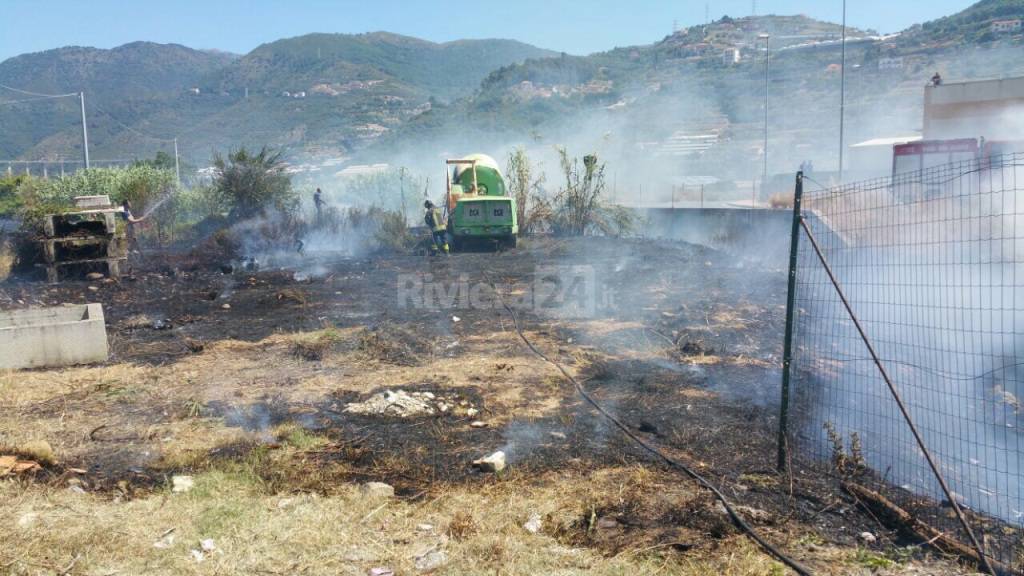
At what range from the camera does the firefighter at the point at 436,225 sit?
699 inches

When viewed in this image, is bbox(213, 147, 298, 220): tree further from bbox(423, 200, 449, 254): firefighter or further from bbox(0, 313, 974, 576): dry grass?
bbox(0, 313, 974, 576): dry grass

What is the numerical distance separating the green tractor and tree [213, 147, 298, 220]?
570cm

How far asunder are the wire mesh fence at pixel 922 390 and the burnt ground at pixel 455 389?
44 centimetres

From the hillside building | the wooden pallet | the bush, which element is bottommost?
the wooden pallet

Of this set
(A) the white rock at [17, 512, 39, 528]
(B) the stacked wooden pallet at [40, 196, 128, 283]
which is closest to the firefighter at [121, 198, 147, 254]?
(B) the stacked wooden pallet at [40, 196, 128, 283]

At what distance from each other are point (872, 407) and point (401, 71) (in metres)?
120

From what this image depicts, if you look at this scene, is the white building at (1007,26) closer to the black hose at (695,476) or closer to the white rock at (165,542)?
the black hose at (695,476)

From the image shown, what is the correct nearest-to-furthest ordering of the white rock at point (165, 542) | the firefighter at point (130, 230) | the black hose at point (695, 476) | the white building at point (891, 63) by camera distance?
the black hose at point (695, 476) → the white rock at point (165, 542) → the firefighter at point (130, 230) → the white building at point (891, 63)

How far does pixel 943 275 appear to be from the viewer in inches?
372

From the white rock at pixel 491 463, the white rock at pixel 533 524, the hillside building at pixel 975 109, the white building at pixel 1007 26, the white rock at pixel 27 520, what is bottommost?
the white rock at pixel 533 524

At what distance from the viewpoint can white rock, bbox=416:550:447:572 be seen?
4099 mm

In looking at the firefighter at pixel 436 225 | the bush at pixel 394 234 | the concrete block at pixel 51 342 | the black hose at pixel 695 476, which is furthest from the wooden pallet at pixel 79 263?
the black hose at pixel 695 476

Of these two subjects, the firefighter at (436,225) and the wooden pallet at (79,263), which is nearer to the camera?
the wooden pallet at (79,263)

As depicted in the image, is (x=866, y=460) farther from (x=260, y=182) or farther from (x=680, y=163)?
(x=680, y=163)
